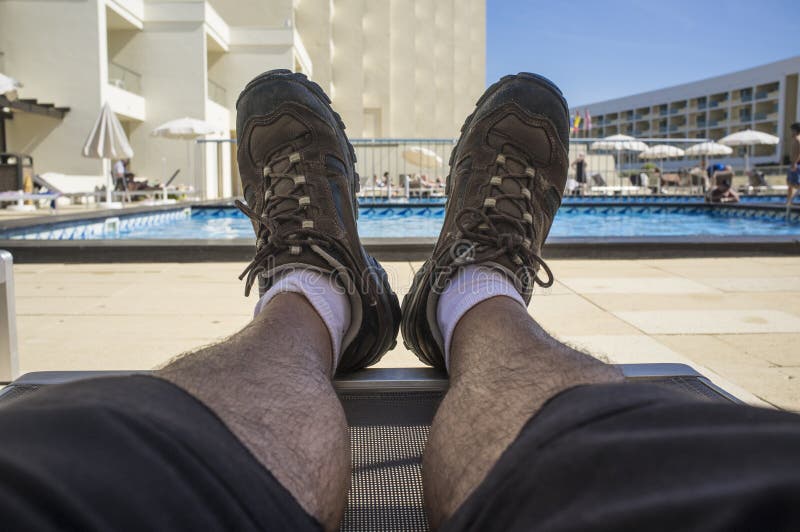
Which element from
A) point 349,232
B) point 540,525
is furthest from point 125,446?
point 349,232

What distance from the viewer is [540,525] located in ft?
1.40

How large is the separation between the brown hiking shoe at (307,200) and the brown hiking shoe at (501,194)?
94mm

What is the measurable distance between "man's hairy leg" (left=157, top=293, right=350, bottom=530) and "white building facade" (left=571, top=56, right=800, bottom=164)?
151 ft

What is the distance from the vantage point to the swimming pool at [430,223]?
723 centimetres

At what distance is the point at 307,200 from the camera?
1315 millimetres

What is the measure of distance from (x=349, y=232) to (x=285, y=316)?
1.41ft

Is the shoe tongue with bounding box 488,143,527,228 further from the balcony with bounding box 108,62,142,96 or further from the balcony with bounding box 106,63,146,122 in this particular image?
the balcony with bounding box 108,62,142,96

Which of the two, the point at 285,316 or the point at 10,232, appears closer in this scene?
the point at 285,316

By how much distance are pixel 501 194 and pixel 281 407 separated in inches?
36.1

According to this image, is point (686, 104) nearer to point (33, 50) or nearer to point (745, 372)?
point (33, 50)

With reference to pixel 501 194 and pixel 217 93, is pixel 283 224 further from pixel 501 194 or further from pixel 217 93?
pixel 217 93

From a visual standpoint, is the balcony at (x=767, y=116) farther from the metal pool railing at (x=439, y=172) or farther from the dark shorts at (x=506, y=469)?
the dark shorts at (x=506, y=469)

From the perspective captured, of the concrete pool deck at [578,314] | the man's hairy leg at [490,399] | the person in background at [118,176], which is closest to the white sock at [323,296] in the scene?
the man's hairy leg at [490,399]

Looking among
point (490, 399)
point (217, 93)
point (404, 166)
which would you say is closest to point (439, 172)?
point (404, 166)
